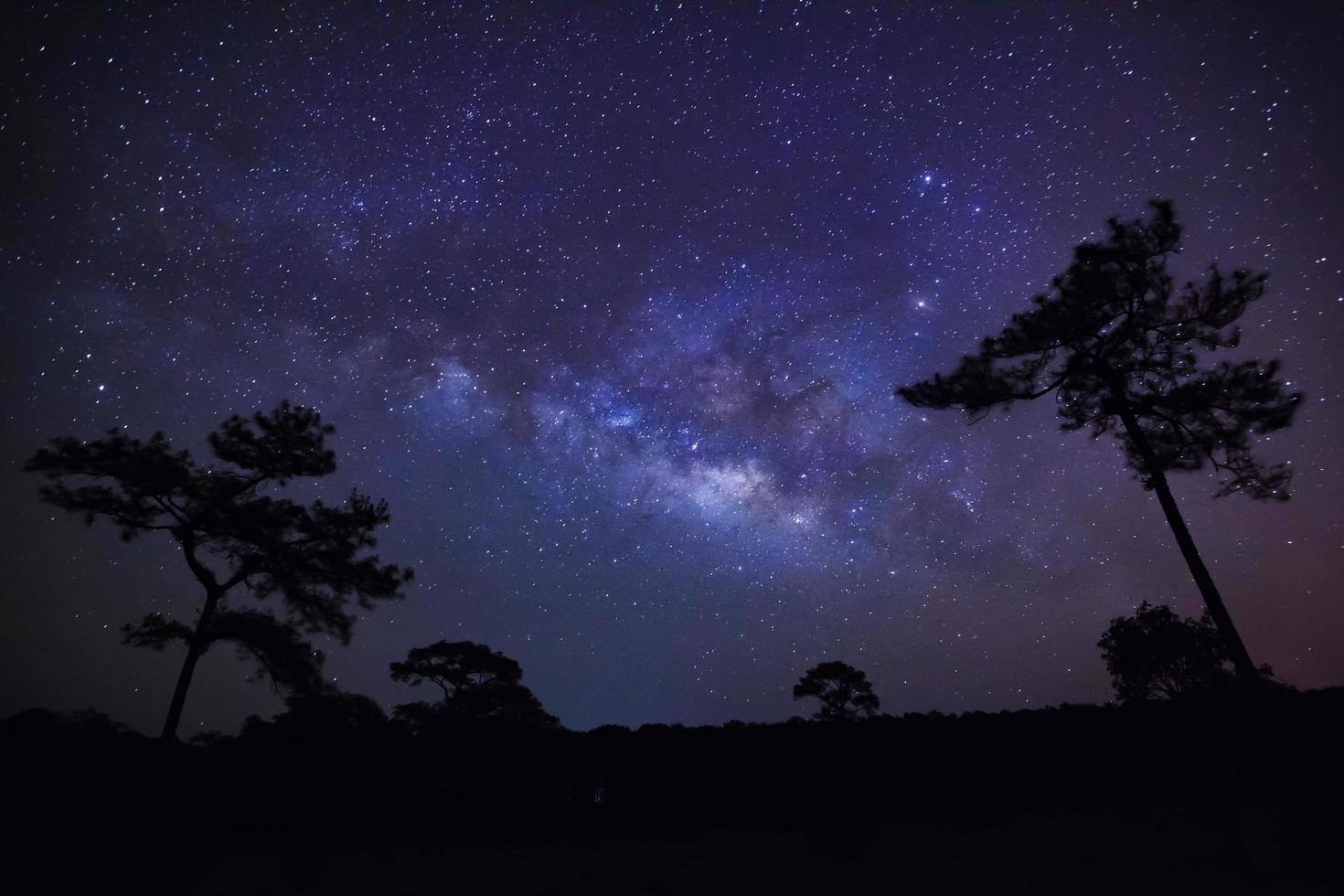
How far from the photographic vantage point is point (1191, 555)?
14.3m

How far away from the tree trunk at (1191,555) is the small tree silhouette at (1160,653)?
16087 mm

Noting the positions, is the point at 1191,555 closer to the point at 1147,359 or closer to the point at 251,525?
the point at 1147,359

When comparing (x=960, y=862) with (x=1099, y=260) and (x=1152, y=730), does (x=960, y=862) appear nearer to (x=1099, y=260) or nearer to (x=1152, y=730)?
(x=1152, y=730)

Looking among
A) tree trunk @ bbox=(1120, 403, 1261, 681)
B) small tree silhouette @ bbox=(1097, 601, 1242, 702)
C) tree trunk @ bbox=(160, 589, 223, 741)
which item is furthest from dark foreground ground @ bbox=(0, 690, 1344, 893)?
small tree silhouette @ bbox=(1097, 601, 1242, 702)

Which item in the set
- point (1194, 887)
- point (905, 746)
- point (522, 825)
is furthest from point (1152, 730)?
point (522, 825)

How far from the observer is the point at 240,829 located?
9.24m

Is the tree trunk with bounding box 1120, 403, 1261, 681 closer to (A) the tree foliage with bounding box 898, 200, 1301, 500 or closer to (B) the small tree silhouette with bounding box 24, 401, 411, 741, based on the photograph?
(A) the tree foliage with bounding box 898, 200, 1301, 500

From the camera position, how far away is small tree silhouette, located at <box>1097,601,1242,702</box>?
86.1 feet

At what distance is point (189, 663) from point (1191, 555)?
1004 inches

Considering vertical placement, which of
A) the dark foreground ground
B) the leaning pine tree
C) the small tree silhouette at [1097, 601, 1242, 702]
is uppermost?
the leaning pine tree

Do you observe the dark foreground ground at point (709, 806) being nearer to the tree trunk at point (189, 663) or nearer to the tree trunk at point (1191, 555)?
the tree trunk at point (1191, 555)

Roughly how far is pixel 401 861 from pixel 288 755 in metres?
2.50

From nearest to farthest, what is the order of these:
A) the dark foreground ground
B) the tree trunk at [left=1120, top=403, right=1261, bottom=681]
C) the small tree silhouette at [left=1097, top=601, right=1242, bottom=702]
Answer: the dark foreground ground → the tree trunk at [left=1120, top=403, right=1261, bottom=681] → the small tree silhouette at [left=1097, top=601, right=1242, bottom=702]

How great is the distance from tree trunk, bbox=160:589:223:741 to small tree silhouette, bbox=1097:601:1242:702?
34427 millimetres
